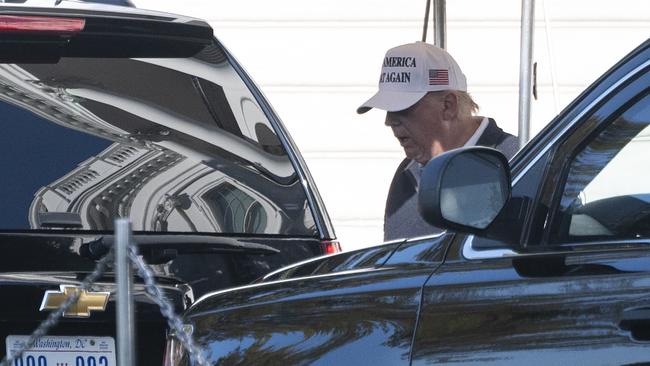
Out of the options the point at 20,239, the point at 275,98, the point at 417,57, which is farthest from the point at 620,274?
the point at 275,98

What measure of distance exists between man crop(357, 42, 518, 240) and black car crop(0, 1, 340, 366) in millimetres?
550

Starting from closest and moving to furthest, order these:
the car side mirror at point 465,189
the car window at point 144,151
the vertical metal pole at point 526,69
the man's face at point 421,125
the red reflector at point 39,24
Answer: the car side mirror at point 465,189
the red reflector at point 39,24
the car window at point 144,151
the man's face at point 421,125
the vertical metal pole at point 526,69

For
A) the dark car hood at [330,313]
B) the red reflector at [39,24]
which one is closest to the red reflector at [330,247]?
the red reflector at [39,24]

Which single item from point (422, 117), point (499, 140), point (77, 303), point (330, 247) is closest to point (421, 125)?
point (422, 117)

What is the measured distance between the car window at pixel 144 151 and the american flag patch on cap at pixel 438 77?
0.71m

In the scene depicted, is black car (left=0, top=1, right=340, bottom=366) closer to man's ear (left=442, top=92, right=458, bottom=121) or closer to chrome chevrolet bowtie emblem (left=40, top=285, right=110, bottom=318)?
chrome chevrolet bowtie emblem (left=40, top=285, right=110, bottom=318)

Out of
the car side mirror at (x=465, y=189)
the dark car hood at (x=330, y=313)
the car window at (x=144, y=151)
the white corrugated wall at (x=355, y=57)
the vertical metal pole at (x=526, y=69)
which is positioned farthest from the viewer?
the white corrugated wall at (x=355, y=57)

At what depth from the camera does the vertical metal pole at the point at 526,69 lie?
239 inches

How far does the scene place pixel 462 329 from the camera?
9.05ft

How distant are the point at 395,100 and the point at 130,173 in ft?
3.60

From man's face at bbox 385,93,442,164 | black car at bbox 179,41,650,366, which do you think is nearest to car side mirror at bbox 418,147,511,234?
black car at bbox 179,41,650,366

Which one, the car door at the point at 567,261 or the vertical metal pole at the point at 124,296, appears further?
the vertical metal pole at the point at 124,296

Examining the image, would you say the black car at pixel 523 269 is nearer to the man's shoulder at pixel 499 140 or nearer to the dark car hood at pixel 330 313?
the dark car hood at pixel 330 313

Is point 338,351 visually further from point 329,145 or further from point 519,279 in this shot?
point 329,145
